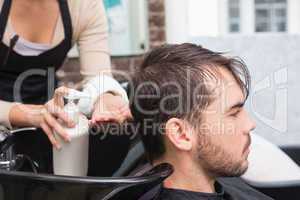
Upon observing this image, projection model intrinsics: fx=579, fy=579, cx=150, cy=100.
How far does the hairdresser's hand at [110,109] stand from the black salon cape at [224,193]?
0.23 metres

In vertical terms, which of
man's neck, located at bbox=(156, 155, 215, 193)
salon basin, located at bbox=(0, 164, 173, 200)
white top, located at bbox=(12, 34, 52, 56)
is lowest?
man's neck, located at bbox=(156, 155, 215, 193)

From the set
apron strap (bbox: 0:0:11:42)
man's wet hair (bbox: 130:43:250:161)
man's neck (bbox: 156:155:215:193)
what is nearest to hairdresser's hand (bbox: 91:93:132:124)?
man's wet hair (bbox: 130:43:250:161)

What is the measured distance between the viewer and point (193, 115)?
1.37 metres

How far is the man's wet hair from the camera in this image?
1.36m

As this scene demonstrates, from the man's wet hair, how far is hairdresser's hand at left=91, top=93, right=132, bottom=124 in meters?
0.07

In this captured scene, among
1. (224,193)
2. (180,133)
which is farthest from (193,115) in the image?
(224,193)

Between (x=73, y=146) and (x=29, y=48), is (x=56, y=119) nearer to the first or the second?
(x=73, y=146)

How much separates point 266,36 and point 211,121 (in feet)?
5.03

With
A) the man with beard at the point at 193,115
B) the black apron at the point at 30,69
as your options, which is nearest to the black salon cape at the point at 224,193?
the man with beard at the point at 193,115

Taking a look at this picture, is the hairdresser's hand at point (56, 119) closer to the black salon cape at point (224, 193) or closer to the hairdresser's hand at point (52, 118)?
the hairdresser's hand at point (52, 118)

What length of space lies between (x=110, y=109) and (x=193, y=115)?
252 millimetres

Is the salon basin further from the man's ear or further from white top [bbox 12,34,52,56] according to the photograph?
white top [bbox 12,34,52,56]

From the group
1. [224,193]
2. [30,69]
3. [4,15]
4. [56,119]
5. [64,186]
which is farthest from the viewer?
[30,69]

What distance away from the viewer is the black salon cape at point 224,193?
1409 millimetres
